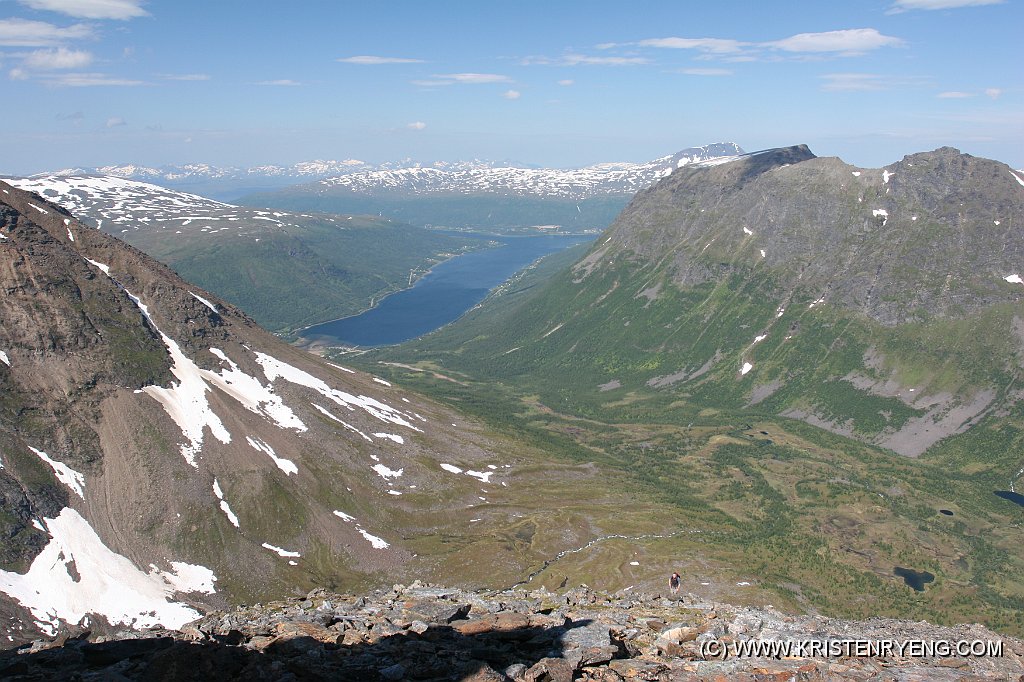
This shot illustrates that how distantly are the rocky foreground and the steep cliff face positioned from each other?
5312 cm

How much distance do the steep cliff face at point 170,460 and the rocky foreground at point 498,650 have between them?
5312 cm

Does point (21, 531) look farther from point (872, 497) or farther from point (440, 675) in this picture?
point (872, 497)

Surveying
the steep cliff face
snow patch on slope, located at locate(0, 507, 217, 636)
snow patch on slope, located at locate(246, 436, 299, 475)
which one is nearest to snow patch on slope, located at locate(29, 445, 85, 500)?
the steep cliff face

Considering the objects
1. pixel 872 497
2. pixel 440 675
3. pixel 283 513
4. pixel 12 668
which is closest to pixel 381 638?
pixel 440 675

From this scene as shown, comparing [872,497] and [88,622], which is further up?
[88,622]

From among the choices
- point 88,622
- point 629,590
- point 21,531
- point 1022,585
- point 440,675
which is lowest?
point 1022,585

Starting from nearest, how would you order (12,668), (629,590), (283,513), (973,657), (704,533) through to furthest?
(12,668) → (973,657) → (629,590) → (283,513) → (704,533)

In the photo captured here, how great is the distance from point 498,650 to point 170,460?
322ft

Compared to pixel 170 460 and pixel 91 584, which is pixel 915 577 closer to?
pixel 170 460

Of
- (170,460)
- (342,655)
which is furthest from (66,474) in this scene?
(342,655)

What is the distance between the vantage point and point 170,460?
118438 millimetres

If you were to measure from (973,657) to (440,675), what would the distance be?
30802mm

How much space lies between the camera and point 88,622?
289 feet

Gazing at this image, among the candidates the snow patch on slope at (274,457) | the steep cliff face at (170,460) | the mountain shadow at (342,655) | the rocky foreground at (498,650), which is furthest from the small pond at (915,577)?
the snow patch on slope at (274,457)
